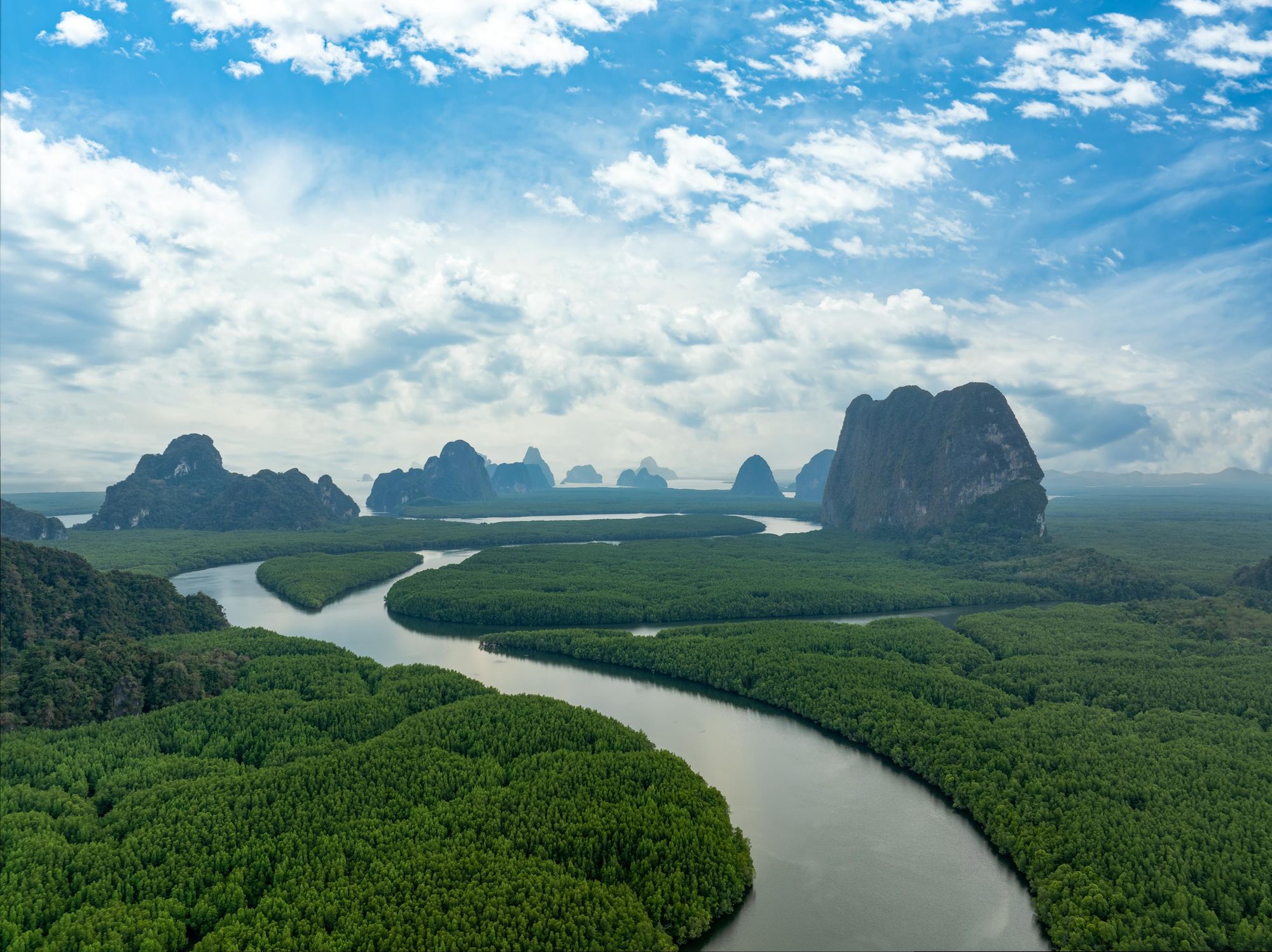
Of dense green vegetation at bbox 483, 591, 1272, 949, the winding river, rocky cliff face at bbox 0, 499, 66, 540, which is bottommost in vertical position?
the winding river

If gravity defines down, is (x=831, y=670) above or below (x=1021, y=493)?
below

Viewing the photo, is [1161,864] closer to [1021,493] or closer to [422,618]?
[422,618]

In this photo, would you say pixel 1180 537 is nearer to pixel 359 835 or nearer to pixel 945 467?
pixel 945 467

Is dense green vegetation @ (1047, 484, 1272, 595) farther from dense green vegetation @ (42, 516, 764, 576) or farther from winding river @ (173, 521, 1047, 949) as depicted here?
dense green vegetation @ (42, 516, 764, 576)

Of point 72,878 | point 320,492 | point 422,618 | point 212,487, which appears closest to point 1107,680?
point 72,878

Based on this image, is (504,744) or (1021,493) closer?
(504,744)

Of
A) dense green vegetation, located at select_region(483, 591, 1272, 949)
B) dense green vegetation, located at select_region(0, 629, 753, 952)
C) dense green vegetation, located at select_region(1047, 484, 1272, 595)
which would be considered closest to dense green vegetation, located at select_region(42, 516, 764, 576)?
dense green vegetation, located at select_region(0, 629, 753, 952)

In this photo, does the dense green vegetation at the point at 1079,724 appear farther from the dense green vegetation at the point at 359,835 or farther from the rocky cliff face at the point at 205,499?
the rocky cliff face at the point at 205,499
